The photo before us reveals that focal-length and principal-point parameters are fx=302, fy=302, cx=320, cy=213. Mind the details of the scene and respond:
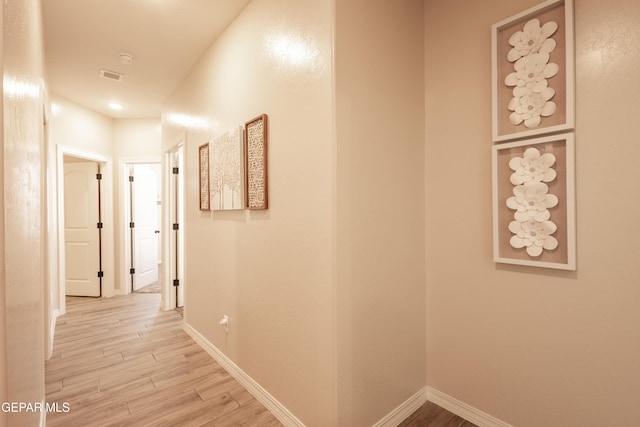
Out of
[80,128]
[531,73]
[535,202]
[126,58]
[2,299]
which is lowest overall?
[2,299]

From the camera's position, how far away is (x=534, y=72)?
1.53 metres

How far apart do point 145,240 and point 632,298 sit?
5878 mm

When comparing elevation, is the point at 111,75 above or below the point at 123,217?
above

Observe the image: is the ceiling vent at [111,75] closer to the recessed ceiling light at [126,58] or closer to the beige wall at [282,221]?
the recessed ceiling light at [126,58]

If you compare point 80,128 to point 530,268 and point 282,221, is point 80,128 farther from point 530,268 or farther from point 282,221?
point 530,268

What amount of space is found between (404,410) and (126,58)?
3673 millimetres

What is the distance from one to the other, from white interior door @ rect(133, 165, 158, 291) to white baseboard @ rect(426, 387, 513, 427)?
4764 millimetres

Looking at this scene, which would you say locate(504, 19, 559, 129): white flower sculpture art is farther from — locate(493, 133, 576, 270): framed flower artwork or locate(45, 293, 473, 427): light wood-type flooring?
locate(45, 293, 473, 427): light wood-type flooring

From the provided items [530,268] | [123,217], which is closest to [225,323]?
[530,268]

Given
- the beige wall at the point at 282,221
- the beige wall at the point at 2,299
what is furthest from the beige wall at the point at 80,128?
the beige wall at the point at 2,299

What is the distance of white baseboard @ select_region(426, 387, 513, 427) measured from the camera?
1710 mm

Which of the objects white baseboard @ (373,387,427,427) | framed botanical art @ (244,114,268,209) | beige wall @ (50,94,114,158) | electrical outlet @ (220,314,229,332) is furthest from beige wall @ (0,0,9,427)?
beige wall @ (50,94,114,158)

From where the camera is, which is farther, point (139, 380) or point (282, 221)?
point (139, 380)

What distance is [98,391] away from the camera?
2164 millimetres
